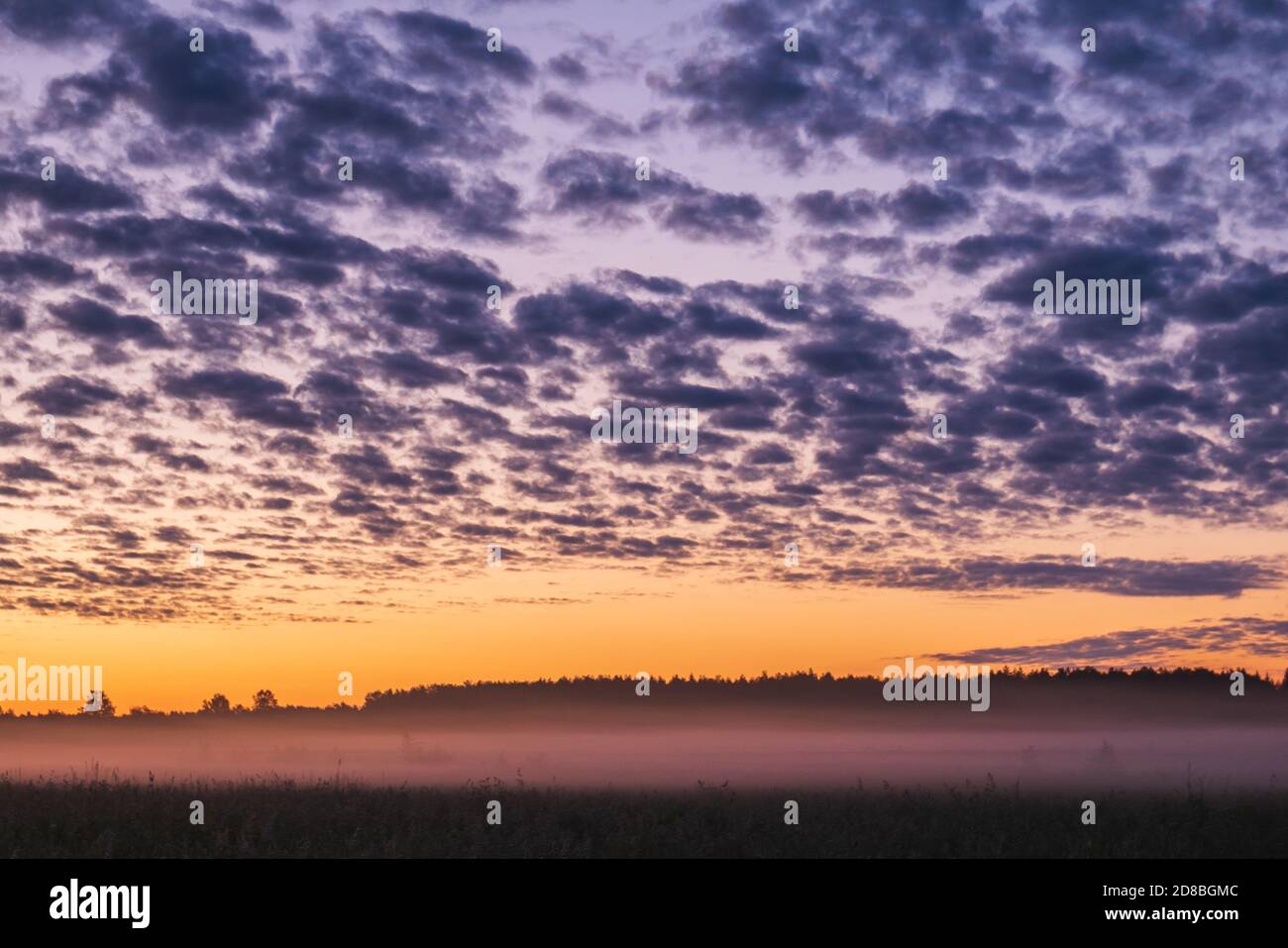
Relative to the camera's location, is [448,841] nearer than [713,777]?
Yes

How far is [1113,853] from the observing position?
22.2 meters

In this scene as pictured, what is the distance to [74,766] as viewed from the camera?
98.2ft

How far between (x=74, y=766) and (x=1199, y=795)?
27.9 m

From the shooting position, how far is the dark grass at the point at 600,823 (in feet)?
70.9

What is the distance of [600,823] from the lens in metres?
25.3

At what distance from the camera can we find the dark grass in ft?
70.9
